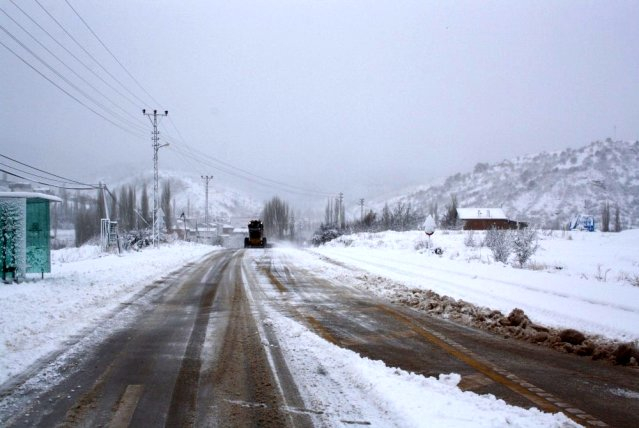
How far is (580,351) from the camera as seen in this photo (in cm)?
784

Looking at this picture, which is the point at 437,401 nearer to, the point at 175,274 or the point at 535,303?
the point at 535,303

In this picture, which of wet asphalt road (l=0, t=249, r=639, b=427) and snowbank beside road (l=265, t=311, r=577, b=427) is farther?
wet asphalt road (l=0, t=249, r=639, b=427)

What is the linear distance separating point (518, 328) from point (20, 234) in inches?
481

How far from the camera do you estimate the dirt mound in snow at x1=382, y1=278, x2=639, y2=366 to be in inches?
299

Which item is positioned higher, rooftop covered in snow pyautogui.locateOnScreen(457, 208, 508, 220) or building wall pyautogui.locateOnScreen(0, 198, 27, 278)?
rooftop covered in snow pyautogui.locateOnScreen(457, 208, 508, 220)

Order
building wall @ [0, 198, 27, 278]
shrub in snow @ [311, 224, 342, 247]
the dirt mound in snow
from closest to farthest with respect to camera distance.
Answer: the dirt mound in snow
building wall @ [0, 198, 27, 278]
shrub in snow @ [311, 224, 342, 247]

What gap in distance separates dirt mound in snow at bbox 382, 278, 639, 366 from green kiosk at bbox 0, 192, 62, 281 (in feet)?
32.0

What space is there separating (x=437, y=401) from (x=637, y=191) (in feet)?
750

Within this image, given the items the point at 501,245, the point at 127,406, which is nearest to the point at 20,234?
the point at 127,406

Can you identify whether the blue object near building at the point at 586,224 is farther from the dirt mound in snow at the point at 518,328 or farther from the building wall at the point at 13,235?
the building wall at the point at 13,235

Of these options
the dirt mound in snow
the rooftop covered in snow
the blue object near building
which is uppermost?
the rooftop covered in snow

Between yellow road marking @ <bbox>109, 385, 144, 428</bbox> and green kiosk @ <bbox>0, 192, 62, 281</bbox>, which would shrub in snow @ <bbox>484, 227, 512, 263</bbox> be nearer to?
green kiosk @ <bbox>0, 192, 62, 281</bbox>

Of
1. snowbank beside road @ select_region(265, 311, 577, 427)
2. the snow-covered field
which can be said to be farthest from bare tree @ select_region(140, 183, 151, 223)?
snowbank beside road @ select_region(265, 311, 577, 427)

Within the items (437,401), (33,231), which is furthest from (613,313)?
(33,231)
